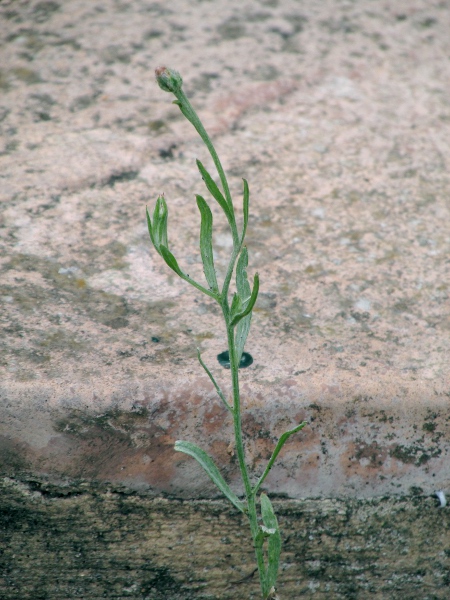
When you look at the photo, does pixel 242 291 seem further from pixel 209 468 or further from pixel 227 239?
pixel 227 239

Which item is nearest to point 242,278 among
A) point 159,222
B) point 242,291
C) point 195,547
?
point 242,291

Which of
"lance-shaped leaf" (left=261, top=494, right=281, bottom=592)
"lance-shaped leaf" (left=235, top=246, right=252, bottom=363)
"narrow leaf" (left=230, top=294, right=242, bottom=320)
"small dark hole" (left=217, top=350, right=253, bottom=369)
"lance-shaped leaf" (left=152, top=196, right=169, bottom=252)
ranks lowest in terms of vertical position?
"lance-shaped leaf" (left=261, top=494, right=281, bottom=592)

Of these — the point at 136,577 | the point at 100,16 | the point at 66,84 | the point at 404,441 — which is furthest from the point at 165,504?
the point at 100,16

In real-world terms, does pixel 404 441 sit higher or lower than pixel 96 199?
lower

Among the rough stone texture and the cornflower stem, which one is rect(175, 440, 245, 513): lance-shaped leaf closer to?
the cornflower stem

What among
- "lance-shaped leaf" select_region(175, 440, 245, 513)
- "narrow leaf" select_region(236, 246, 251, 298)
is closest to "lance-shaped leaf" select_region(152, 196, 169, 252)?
"narrow leaf" select_region(236, 246, 251, 298)

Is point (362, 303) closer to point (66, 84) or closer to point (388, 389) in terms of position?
point (388, 389)
